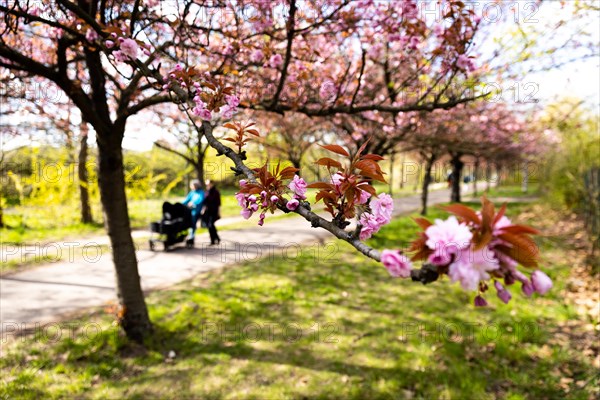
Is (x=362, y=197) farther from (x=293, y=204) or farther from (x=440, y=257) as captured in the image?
(x=440, y=257)

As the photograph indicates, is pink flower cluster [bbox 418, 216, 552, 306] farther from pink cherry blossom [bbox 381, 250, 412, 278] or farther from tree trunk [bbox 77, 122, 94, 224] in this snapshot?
tree trunk [bbox 77, 122, 94, 224]

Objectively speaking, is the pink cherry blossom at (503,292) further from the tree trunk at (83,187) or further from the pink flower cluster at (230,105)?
the tree trunk at (83,187)

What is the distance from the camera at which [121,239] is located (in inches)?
165

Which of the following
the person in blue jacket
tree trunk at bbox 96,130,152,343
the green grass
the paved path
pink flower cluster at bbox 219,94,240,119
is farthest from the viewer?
the person in blue jacket

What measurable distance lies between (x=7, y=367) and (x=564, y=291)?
810 centimetres

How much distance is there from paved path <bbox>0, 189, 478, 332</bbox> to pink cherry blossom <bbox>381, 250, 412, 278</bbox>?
17.5 feet

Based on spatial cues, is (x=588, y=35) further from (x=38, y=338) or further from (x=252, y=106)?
(x=38, y=338)

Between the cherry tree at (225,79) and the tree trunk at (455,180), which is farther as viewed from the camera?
the tree trunk at (455,180)

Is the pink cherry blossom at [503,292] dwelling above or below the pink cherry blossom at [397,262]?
below

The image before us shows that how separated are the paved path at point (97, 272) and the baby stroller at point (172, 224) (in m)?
0.31

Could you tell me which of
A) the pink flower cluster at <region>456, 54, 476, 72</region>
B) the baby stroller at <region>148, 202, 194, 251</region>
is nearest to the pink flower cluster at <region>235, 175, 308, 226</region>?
the pink flower cluster at <region>456, 54, 476, 72</region>

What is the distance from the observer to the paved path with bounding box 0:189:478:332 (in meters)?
4.96

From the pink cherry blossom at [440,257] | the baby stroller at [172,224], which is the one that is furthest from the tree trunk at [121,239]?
the pink cherry blossom at [440,257]

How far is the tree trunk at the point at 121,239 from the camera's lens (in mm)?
4039
